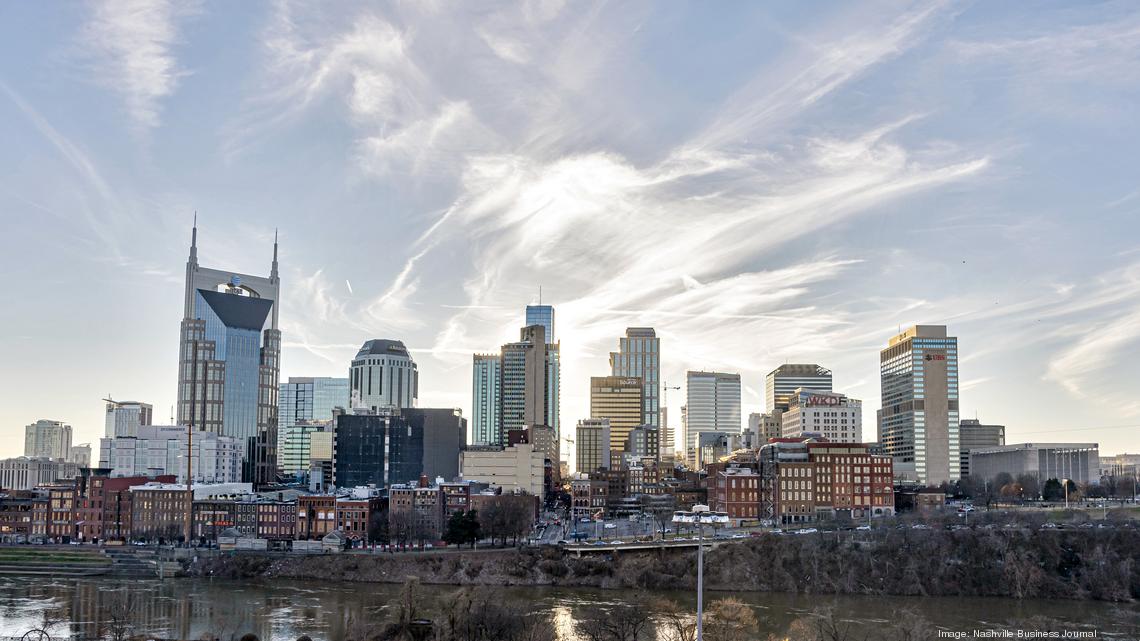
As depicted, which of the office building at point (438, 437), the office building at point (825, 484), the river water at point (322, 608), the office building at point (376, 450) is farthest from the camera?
the office building at point (438, 437)

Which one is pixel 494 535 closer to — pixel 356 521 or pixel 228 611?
pixel 356 521

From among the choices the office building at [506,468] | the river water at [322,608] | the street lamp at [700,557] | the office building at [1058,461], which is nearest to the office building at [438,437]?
the office building at [506,468]

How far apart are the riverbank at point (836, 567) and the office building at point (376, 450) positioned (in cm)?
7641

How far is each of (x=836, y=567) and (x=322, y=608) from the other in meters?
42.4

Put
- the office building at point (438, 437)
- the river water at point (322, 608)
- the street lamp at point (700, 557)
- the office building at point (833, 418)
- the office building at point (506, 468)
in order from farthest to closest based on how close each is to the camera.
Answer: the office building at point (833, 418) → the office building at point (438, 437) → the office building at point (506, 468) → the river water at point (322, 608) → the street lamp at point (700, 557)

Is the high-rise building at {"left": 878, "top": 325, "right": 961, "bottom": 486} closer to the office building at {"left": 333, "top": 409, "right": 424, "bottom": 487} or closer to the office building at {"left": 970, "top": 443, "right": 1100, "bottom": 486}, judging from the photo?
the office building at {"left": 970, "top": 443, "right": 1100, "bottom": 486}

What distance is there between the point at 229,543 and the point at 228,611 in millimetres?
35260

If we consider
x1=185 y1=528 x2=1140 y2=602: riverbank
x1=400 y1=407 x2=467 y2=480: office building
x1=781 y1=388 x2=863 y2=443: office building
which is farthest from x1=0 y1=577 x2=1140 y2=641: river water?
x1=781 y1=388 x2=863 y2=443: office building

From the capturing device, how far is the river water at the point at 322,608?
62594 mm

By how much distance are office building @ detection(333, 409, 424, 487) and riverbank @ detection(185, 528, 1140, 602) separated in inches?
3008

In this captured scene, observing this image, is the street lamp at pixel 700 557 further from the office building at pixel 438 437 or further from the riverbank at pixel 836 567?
the office building at pixel 438 437

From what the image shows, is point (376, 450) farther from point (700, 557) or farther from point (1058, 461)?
point (700, 557)

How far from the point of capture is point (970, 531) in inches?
3531

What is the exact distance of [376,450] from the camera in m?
174
